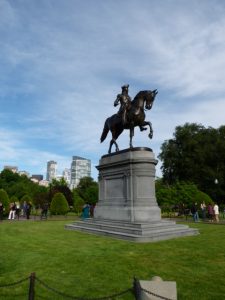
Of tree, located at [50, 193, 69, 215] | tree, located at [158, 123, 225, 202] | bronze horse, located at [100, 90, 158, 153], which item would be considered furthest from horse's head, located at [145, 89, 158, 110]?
tree, located at [158, 123, 225, 202]

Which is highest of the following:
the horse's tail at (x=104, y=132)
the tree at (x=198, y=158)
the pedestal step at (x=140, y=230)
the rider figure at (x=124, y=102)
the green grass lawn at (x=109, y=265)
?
the tree at (x=198, y=158)

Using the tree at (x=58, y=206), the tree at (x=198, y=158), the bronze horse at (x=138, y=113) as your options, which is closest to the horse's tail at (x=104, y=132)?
the bronze horse at (x=138, y=113)

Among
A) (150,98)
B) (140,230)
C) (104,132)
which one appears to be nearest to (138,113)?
(150,98)

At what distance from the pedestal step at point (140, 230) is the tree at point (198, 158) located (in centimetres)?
3975

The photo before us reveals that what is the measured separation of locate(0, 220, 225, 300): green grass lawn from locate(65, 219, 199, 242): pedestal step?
23.6 inches

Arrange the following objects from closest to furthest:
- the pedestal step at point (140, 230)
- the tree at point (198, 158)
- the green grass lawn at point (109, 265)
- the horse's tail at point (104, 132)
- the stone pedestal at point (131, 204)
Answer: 1. the green grass lawn at point (109, 265)
2. the pedestal step at point (140, 230)
3. the stone pedestal at point (131, 204)
4. the horse's tail at point (104, 132)
5. the tree at point (198, 158)

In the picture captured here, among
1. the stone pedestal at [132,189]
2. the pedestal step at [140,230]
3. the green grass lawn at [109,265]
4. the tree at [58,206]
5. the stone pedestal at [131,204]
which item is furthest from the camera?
the tree at [58,206]

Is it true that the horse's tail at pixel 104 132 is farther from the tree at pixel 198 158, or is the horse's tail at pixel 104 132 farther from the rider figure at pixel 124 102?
the tree at pixel 198 158

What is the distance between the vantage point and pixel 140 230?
13.8m

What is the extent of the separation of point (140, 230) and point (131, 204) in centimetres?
252

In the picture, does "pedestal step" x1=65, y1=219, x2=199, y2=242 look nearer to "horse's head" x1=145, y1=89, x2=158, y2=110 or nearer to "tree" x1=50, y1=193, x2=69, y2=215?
"horse's head" x1=145, y1=89, x2=158, y2=110

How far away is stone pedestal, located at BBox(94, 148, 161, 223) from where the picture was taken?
16.0 meters

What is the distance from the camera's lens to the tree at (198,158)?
55.7 m

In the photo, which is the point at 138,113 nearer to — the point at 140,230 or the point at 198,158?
the point at 140,230
